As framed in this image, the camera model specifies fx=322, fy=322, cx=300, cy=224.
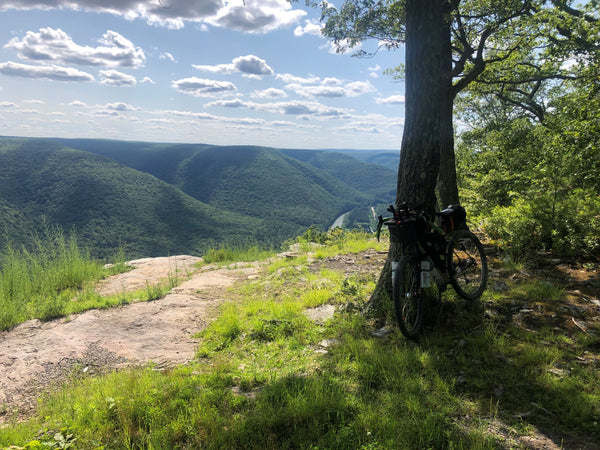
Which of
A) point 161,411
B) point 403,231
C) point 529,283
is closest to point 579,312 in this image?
point 529,283

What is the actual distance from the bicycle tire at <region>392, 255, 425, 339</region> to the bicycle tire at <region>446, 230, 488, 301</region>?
704mm

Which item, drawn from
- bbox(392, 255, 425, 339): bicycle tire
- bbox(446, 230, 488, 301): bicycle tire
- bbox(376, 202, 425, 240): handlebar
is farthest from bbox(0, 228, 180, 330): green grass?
bbox(446, 230, 488, 301): bicycle tire

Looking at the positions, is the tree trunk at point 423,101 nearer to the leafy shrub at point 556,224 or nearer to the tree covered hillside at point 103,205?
the leafy shrub at point 556,224

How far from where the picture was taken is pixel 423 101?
430 cm

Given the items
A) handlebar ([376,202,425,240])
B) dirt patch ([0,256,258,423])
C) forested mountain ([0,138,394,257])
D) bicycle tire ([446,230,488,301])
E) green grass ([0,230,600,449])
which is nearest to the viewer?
green grass ([0,230,600,449])

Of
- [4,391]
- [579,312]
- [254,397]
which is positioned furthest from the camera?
[579,312]

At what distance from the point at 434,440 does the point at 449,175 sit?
6863 millimetres

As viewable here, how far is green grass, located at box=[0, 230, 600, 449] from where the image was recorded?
2.45 meters

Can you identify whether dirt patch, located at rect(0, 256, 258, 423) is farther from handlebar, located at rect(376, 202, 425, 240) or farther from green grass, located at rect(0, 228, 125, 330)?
handlebar, located at rect(376, 202, 425, 240)

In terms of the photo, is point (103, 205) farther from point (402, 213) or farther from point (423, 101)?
point (402, 213)

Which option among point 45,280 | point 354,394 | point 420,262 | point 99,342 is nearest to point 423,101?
point 420,262

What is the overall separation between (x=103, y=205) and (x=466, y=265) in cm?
11923

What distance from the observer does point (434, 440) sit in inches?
92.0

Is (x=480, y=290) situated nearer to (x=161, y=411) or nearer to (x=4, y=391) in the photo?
(x=161, y=411)
